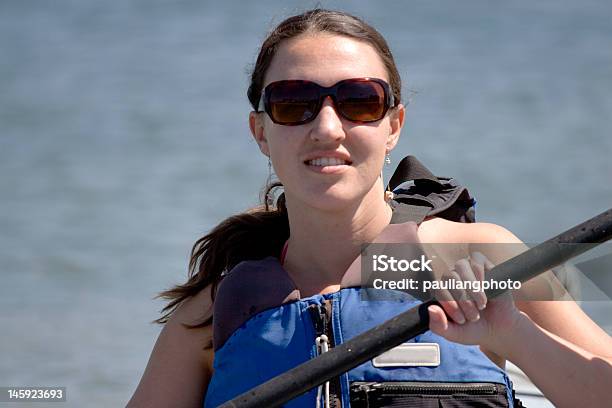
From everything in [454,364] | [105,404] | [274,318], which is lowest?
[454,364]

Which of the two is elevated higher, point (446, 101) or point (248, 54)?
point (248, 54)

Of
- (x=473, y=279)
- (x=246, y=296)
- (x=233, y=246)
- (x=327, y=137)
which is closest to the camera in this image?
(x=473, y=279)

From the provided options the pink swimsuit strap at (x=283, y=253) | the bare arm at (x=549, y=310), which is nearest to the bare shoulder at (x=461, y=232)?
the bare arm at (x=549, y=310)

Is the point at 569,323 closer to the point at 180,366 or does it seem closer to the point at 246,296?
the point at 246,296

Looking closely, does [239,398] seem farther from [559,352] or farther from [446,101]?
[446,101]

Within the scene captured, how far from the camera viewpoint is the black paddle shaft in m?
2.06

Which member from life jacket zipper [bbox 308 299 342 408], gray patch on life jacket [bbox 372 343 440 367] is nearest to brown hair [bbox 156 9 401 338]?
life jacket zipper [bbox 308 299 342 408]

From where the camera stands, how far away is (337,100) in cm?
265

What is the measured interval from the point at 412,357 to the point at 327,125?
58 centimetres

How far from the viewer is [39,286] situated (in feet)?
24.3

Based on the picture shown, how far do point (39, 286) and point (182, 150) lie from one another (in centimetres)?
214

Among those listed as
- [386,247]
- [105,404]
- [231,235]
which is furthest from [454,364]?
[105,404]

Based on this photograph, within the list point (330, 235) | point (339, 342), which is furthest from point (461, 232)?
point (339, 342)

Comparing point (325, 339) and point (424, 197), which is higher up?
point (424, 197)
